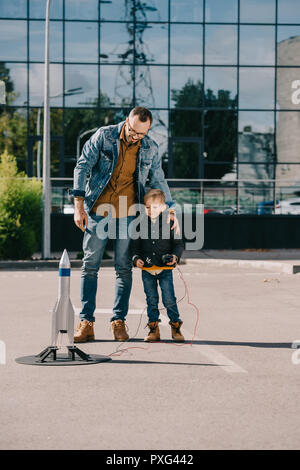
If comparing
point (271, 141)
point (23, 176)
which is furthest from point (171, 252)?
point (271, 141)

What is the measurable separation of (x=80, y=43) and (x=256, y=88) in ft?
21.4

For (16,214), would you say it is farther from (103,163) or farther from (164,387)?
(164,387)

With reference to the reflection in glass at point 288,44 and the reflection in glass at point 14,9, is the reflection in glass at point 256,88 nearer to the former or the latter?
the reflection in glass at point 288,44

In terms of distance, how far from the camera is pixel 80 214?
777cm

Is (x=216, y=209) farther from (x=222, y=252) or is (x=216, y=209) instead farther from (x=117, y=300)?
(x=117, y=300)

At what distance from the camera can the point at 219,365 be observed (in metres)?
7.02

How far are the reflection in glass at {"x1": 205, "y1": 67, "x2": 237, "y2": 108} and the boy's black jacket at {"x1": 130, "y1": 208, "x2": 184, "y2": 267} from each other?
2516 cm

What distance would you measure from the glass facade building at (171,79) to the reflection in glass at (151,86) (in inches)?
1.4

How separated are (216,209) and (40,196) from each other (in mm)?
6962

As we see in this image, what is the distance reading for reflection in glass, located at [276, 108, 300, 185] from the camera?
106ft

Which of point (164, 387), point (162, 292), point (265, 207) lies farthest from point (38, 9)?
point (164, 387)

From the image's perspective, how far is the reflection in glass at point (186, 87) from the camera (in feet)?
106

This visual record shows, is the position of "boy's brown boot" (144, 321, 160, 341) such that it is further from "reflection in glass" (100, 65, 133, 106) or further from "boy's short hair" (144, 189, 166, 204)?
"reflection in glass" (100, 65, 133, 106)

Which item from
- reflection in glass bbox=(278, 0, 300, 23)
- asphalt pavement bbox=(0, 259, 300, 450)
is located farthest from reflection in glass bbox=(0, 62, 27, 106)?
asphalt pavement bbox=(0, 259, 300, 450)
